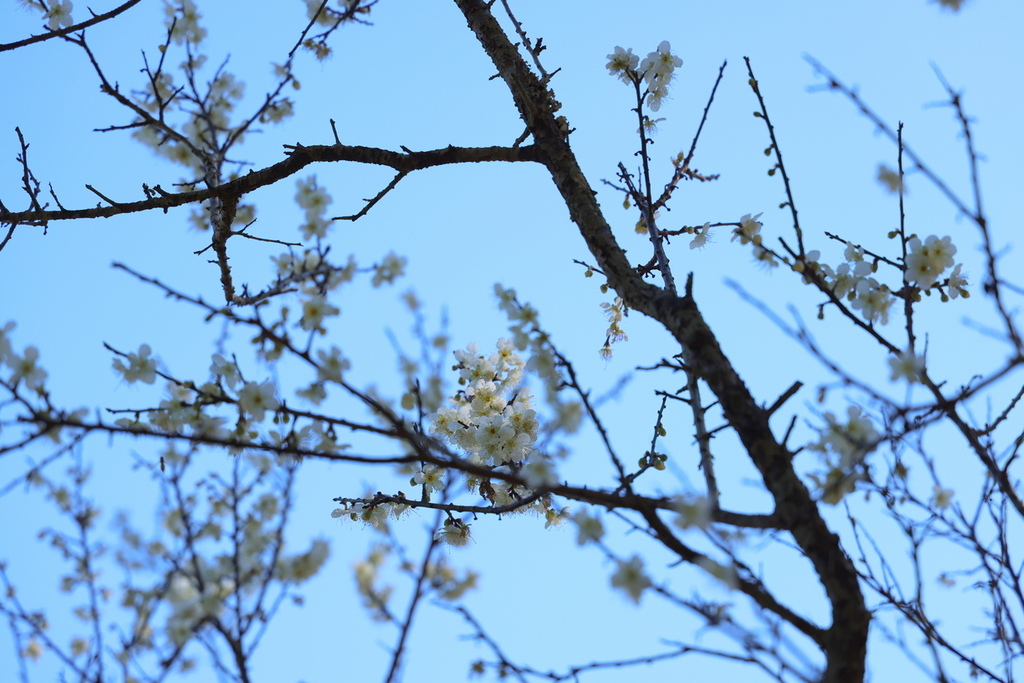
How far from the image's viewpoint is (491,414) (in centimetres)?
286

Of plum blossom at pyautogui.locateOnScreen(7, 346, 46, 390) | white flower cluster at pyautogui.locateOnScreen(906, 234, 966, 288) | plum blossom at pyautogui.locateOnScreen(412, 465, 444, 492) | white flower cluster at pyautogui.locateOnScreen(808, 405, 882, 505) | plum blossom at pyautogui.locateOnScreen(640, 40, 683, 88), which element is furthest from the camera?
plum blossom at pyautogui.locateOnScreen(640, 40, 683, 88)

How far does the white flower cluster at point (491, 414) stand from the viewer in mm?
2633

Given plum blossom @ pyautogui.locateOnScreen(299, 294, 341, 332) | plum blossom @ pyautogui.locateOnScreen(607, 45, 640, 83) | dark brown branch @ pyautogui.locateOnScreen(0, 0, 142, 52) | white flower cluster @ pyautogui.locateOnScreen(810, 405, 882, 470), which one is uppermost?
plum blossom @ pyautogui.locateOnScreen(607, 45, 640, 83)

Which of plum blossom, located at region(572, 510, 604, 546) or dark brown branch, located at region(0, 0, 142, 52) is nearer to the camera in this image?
plum blossom, located at region(572, 510, 604, 546)

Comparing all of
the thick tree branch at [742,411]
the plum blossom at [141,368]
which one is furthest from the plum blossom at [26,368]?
the thick tree branch at [742,411]

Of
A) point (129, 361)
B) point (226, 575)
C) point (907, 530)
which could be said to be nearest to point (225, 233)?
point (129, 361)

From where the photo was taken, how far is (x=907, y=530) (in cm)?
196

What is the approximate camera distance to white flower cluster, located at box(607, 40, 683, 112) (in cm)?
291

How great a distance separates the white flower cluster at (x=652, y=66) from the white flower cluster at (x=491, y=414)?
1170 mm

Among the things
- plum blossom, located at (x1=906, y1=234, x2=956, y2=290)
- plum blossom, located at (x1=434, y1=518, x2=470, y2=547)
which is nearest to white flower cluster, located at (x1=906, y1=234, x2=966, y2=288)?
plum blossom, located at (x1=906, y1=234, x2=956, y2=290)

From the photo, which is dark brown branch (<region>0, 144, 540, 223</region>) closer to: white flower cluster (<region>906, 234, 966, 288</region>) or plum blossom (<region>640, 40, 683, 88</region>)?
plum blossom (<region>640, 40, 683, 88</region>)

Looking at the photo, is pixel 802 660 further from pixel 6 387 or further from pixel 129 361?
pixel 129 361

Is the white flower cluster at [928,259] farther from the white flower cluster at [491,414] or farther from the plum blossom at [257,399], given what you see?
the plum blossom at [257,399]

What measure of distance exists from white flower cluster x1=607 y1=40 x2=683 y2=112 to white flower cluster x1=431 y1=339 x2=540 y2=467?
3.84ft
